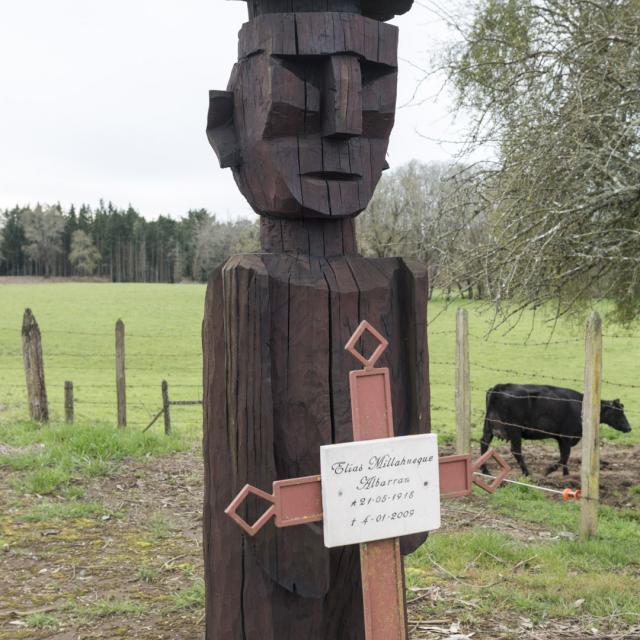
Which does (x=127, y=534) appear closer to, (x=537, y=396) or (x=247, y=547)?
(x=247, y=547)

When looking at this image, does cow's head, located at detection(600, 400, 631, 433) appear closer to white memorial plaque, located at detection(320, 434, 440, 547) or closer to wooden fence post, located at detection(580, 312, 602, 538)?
wooden fence post, located at detection(580, 312, 602, 538)

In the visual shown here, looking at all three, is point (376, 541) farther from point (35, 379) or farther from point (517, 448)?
point (35, 379)

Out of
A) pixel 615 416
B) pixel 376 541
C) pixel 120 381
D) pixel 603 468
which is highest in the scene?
pixel 376 541

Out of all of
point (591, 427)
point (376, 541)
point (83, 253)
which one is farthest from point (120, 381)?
point (83, 253)

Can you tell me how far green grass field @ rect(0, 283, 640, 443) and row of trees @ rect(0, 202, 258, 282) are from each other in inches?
1636

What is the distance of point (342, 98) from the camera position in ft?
9.52

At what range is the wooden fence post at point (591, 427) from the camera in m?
6.00

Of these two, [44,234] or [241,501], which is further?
[44,234]

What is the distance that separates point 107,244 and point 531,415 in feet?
253

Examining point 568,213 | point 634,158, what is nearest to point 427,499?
point 568,213

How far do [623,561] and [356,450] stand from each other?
428 centimetres

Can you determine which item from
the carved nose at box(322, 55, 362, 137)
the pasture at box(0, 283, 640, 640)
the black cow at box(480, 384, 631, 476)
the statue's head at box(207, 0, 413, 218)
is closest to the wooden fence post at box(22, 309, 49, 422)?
the pasture at box(0, 283, 640, 640)

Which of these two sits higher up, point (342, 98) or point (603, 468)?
point (342, 98)

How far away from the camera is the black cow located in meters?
8.66
